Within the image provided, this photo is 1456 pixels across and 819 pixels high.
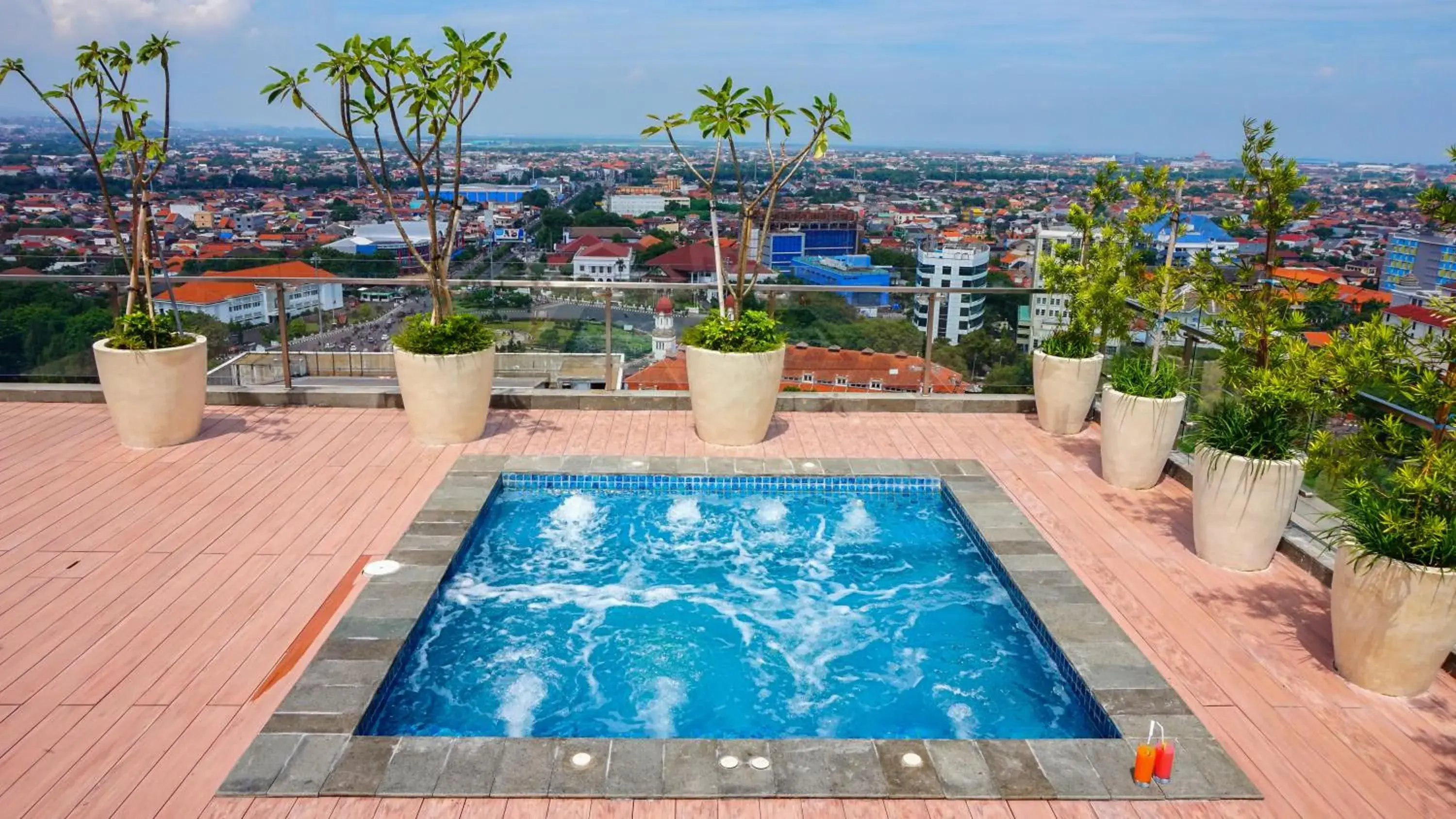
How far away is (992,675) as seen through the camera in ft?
12.1

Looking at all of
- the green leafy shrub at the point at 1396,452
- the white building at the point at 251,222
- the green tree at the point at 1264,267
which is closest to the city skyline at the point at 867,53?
the green tree at the point at 1264,267

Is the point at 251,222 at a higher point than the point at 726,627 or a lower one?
higher

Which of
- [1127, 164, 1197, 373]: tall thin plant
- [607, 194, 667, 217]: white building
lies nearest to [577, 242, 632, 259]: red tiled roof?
[1127, 164, 1197, 373]: tall thin plant

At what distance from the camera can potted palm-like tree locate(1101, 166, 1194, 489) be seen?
524cm

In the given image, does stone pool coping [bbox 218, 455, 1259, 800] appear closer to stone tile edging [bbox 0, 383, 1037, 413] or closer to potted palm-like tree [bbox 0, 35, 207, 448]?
potted palm-like tree [bbox 0, 35, 207, 448]

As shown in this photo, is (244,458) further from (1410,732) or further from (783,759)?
(1410,732)

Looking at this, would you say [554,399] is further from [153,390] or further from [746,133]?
[153,390]

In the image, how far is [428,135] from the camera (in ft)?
20.0

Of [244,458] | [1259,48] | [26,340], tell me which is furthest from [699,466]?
[1259,48]

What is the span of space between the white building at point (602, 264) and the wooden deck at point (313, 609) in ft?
4.85

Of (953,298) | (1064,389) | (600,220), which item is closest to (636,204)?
(600,220)

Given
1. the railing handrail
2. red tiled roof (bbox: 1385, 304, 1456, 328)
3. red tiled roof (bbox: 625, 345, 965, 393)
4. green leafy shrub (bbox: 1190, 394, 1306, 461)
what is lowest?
red tiled roof (bbox: 625, 345, 965, 393)

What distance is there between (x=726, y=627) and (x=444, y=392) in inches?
112

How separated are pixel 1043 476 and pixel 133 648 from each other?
16.3 ft
